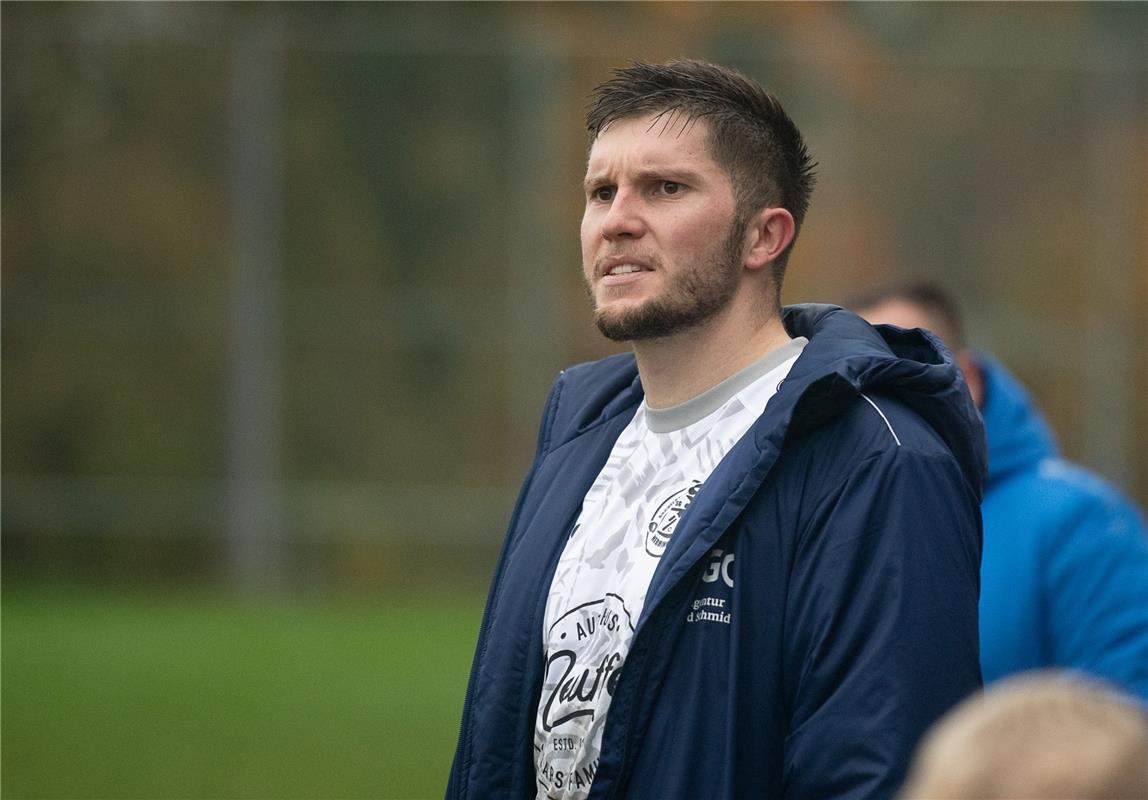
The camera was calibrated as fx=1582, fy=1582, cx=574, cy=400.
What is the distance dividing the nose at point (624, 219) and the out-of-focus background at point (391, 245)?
10.1 metres

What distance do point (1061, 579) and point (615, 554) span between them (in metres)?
1.48

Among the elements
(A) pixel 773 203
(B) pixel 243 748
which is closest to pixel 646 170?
(A) pixel 773 203

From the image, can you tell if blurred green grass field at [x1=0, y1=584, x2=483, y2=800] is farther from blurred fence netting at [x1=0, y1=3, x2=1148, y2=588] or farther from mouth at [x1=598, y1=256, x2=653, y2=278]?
mouth at [x1=598, y1=256, x2=653, y2=278]

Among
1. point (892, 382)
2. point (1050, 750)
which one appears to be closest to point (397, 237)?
point (892, 382)

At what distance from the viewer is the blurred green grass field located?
24.2 ft

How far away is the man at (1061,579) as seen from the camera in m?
3.58

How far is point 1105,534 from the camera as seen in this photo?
12.2ft

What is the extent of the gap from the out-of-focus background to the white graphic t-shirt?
10005mm

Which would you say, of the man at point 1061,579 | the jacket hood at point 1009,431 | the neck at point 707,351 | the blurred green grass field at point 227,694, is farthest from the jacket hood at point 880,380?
the blurred green grass field at point 227,694

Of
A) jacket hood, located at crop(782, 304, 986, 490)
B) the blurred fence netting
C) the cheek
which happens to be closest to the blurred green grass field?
the blurred fence netting

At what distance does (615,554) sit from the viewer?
8.72 feet

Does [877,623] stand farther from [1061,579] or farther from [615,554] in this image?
[1061,579]

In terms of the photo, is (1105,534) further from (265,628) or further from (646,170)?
(265,628)

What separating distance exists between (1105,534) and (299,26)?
11651mm
